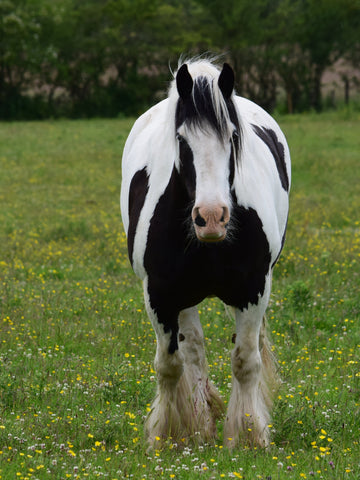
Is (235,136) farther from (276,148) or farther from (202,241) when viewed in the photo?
(276,148)

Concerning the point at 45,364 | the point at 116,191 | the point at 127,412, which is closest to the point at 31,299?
the point at 45,364

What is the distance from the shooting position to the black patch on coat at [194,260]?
4.41 meters

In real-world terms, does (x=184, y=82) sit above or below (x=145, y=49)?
below

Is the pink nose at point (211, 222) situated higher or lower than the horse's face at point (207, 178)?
lower

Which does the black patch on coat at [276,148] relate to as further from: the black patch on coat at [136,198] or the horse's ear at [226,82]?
Result: the horse's ear at [226,82]

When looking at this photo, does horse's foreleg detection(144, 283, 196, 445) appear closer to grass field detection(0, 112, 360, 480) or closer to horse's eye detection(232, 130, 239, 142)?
grass field detection(0, 112, 360, 480)

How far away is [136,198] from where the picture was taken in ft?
16.9

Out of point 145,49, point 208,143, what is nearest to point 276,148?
point 208,143

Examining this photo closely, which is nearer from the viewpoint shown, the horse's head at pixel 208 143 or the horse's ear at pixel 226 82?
the horse's head at pixel 208 143

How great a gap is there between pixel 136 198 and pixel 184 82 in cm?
126

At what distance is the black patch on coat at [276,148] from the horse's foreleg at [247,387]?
143 centimetres

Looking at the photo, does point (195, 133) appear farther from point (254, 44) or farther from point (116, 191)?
point (254, 44)

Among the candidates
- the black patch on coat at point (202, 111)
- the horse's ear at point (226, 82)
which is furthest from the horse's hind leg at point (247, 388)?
the horse's ear at point (226, 82)

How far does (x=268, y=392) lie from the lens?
5258 mm
